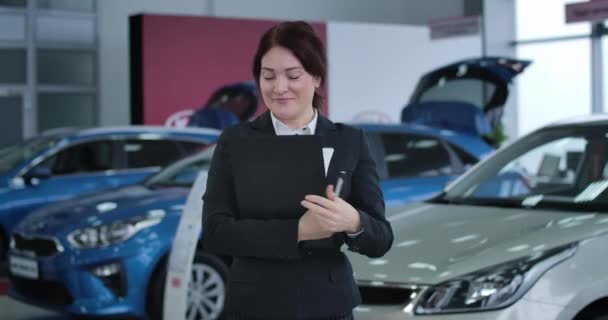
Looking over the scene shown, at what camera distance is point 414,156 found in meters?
7.32

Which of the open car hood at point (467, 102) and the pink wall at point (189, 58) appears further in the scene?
the pink wall at point (189, 58)

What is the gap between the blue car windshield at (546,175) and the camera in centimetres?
463

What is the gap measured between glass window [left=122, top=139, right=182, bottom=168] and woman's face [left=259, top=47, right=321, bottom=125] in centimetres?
711

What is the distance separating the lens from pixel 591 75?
18.8m

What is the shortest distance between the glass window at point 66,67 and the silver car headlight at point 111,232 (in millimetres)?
11682

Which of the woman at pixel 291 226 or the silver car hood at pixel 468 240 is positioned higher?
the woman at pixel 291 226

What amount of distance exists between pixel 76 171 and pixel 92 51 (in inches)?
349

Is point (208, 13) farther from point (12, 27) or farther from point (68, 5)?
point (12, 27)

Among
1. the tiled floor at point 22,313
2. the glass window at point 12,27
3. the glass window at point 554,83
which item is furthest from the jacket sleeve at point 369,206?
the glass window at point 554,83

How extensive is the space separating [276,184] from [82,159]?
726cm

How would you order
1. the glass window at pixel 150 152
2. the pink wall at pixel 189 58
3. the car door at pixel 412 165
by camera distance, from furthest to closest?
the pink wall at pixel 189 58 < the glass window at pixel 150 152 < the car door at pixel 412 165

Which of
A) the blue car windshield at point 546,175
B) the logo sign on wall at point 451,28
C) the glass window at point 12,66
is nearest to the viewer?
the blue car windshield at point 546,175

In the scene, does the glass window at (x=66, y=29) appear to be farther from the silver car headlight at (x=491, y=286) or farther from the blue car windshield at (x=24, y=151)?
the silver car headlight at (x=491, y=286)

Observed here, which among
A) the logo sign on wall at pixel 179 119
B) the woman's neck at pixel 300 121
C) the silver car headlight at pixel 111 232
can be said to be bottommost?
the silver car headlight at pixel 111 232
